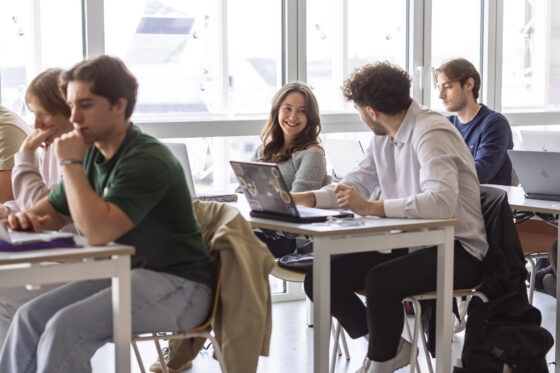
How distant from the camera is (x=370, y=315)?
286 cm

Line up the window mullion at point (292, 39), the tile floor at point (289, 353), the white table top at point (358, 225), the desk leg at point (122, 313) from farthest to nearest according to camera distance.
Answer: the window mullion at point (292, 39), the tile floor at point (289, 353), the white table top at point (358, 225), the desk leg at point (122, 313)

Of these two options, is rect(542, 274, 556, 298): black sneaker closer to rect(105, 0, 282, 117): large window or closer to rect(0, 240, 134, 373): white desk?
rect(105, 0, 282, 117): large window

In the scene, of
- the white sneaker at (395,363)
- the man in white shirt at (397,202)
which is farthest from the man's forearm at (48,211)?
the white sneaker at (395,363)

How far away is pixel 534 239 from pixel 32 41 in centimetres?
253

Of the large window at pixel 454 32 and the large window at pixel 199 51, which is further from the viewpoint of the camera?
the large window at pixel 454 32

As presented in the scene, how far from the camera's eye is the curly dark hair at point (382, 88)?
3.03m

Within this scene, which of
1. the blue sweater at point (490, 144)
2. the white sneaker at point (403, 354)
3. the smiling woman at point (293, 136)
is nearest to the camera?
the white sneaker at point (403, 354)

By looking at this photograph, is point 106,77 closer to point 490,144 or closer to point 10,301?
point 10,301

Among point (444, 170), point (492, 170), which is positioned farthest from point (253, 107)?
point (444, 170)

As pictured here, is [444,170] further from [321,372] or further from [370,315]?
[321,372]

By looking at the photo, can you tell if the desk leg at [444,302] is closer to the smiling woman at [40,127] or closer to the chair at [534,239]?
the chair at [534,239]

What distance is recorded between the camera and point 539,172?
345cm

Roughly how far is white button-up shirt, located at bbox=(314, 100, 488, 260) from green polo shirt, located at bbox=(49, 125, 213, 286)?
2.63 ft

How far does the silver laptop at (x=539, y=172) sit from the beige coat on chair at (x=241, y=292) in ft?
4.85
